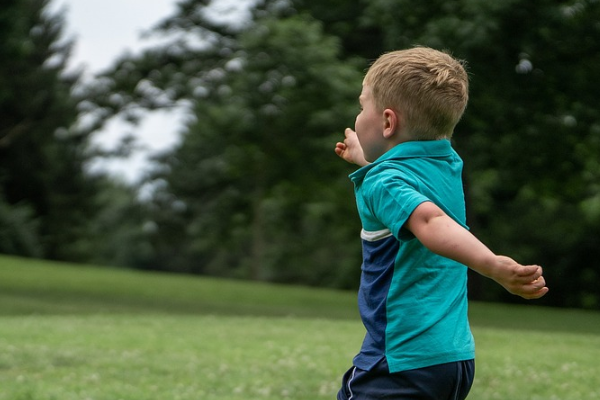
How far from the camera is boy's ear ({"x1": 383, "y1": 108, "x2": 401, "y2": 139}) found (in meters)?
2.63

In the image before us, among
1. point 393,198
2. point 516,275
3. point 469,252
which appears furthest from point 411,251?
point 516,275

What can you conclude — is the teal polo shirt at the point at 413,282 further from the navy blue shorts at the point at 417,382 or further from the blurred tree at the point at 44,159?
the blurred tree at the point at 44,159

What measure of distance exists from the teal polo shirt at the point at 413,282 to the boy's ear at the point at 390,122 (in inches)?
2.0

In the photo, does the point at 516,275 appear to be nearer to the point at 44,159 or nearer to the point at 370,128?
the point at 370,128

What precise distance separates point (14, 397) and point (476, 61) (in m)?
11.7

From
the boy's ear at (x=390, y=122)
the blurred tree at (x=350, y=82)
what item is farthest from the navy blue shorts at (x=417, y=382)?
the blurred tree at (x=350, y=82)

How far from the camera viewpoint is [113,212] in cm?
5400

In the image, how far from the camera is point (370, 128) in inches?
107

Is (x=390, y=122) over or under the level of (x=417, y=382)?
over

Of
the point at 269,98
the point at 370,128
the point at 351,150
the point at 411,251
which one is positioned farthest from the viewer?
the point at 269,98

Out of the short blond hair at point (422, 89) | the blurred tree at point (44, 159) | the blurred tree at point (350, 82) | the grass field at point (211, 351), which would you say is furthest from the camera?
the blurred tree at point (44, 159)

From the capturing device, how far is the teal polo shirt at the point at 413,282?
2.60 m

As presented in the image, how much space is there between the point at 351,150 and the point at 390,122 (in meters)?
0.63

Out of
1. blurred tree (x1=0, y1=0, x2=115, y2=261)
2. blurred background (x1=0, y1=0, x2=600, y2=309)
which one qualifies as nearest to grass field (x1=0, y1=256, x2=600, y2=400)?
blurred background (x1=0, y1=0, x2=600, y2=309)
